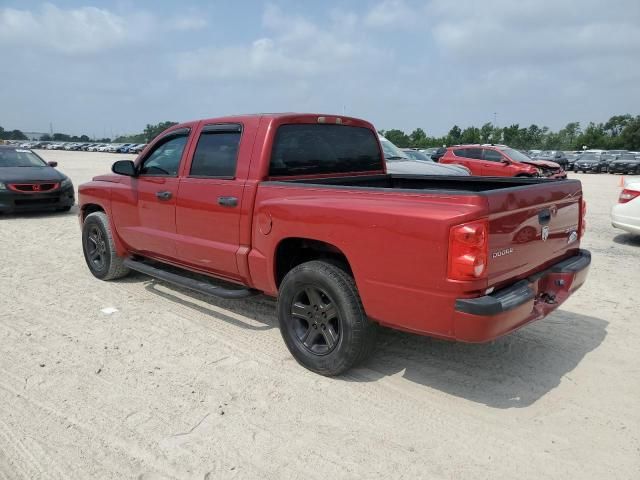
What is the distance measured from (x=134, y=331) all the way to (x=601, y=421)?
3681 millimetres

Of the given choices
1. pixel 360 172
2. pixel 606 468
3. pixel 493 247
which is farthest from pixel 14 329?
pixel 606 468

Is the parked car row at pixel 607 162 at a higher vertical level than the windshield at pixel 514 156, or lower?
lower

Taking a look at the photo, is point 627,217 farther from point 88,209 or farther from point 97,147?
point 97,147

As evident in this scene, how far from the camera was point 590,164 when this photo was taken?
3500 cm

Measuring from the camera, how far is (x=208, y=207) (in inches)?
174

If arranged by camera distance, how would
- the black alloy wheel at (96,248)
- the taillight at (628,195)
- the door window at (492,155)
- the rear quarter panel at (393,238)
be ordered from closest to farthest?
the rear quarter panel at (393,238)
the black alloy wheel at (96,248)
the taillight at (628,195)
the door window at (492,155)

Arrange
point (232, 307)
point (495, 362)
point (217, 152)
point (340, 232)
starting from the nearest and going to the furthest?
1. point (340, 232)
2. point (495, 362)
3. point (217, 152)
4. point (232, 307)

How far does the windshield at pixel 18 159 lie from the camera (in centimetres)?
1149

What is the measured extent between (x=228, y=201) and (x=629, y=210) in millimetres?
6776

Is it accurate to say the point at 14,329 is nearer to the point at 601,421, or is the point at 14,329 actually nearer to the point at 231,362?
the point at 231,362

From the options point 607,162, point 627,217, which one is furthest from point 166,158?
point 607,162

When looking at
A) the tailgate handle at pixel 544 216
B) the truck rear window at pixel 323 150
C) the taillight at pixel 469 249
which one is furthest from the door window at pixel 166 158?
the tailgate handle at pixel 544 216

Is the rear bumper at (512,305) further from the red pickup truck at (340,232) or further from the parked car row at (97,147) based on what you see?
the parked car row at (97,147)

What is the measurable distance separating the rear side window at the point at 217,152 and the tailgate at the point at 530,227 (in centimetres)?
224
